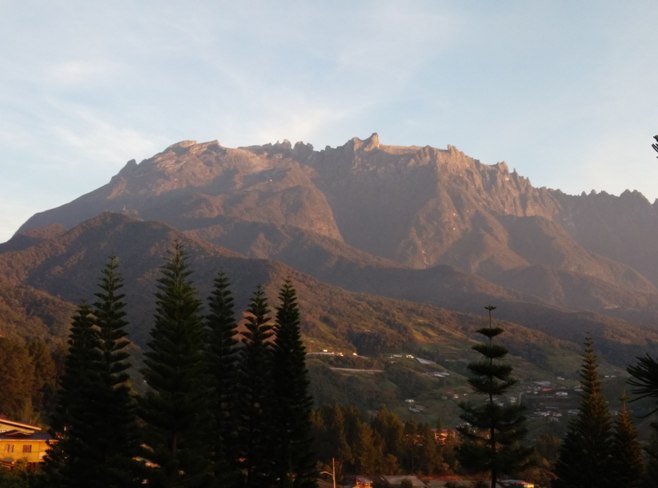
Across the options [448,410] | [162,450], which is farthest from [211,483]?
[448,410]

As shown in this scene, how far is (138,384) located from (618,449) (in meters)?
110

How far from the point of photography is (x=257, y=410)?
169 ft

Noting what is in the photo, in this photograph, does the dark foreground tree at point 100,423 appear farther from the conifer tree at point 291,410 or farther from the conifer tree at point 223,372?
the conifer tree at point 291,410

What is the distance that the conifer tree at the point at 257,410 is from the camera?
167 ft

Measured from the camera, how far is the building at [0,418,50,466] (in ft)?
202

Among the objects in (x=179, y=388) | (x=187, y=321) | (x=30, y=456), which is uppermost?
(x=187, y=321)

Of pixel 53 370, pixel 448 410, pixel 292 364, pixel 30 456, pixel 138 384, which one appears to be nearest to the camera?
pixel 292 364

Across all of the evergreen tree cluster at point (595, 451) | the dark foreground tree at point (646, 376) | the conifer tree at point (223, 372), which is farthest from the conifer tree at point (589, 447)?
the dark foreground tree at point (646, 376)

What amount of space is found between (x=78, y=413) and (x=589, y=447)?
1599 inches

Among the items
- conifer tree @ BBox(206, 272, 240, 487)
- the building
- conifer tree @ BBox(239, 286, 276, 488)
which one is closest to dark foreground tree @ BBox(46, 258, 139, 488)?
conifer tree @ BBox(206, 272, 240, 487)

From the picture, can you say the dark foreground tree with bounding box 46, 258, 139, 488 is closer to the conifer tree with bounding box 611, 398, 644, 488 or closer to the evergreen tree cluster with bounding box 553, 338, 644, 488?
the evergreen tree cluster with bounding box 553, 338, 644, 488

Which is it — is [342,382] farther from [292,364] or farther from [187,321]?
[187,321]

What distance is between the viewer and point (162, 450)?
34.9 meters

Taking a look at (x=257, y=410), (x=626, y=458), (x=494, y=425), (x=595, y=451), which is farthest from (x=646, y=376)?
(x=626, y=458)
